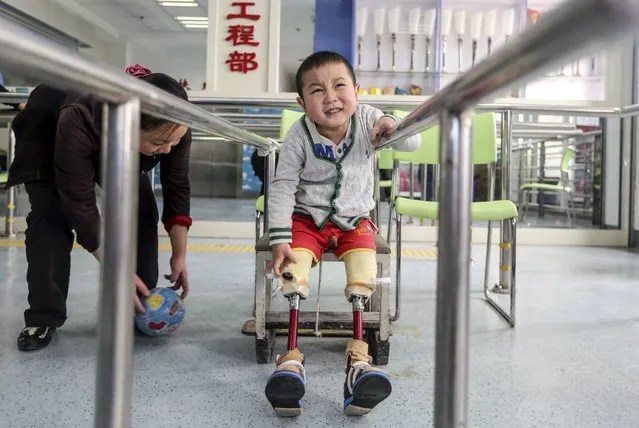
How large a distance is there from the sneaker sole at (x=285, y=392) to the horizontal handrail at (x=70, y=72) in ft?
1.85

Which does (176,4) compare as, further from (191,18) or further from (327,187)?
(327,187)

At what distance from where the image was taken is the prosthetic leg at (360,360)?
1.03 m

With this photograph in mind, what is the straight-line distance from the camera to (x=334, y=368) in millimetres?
1354

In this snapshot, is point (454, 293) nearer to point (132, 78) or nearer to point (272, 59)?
point (132, 78)

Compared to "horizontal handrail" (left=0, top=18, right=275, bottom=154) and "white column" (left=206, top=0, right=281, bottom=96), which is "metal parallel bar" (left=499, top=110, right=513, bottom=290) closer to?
"horizontal handrail" (left=0, top=18, right=275, bottom=154)

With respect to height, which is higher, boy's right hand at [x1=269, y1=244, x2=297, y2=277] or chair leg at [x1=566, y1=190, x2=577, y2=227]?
chair leg at [x1=566, y1=190, x2=577, y2=227]

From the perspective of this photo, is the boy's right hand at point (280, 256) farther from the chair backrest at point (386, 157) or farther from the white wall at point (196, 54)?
the white wall at point (196, 54)

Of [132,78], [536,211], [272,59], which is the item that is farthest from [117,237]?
[536,211]

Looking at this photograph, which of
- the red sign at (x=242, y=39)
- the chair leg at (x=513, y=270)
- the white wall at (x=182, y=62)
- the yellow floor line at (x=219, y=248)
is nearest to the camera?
the chair leg at (x=513, y=270)

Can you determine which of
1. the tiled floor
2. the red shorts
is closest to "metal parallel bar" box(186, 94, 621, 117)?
the tiled floor

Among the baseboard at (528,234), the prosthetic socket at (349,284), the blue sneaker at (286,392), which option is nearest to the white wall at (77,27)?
the baseboard at (528,234)

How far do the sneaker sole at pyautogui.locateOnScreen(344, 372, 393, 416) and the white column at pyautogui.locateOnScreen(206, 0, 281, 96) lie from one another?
11.3 feet

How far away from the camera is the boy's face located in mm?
1301

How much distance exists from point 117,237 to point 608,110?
2311 mm
